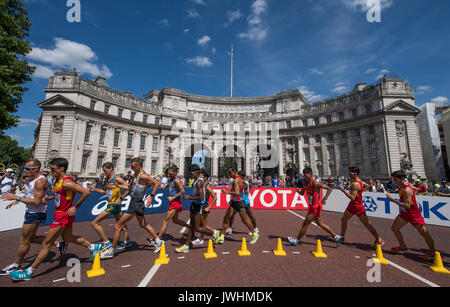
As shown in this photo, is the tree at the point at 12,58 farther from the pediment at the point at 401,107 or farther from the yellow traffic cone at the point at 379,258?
the pediment at the point at 401,107

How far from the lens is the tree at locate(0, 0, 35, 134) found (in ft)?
41.0

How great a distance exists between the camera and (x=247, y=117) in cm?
4612

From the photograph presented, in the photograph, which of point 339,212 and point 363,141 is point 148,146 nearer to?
point 339,212

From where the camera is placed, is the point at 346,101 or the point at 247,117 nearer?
the point at 346,101

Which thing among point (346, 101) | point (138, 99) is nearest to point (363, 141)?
point (346, 101)

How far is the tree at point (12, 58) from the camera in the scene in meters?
12.5

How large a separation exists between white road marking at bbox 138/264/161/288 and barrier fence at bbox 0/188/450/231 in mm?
7340

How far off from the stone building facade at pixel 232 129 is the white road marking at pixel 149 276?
24.0 m

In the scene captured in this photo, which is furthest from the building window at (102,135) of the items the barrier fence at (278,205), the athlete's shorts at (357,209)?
the athlete's shorts at (357,209)

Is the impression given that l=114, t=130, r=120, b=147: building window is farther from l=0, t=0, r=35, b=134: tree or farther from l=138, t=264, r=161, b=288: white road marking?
l=138, t=264, r=161, b=288: white road marking

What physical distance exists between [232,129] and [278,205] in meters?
33.5

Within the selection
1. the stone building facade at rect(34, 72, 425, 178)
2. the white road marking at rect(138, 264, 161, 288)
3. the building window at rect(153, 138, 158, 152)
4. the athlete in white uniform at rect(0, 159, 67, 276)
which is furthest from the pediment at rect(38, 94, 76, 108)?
the white road marking at rect(138, 264, 161, 288)
